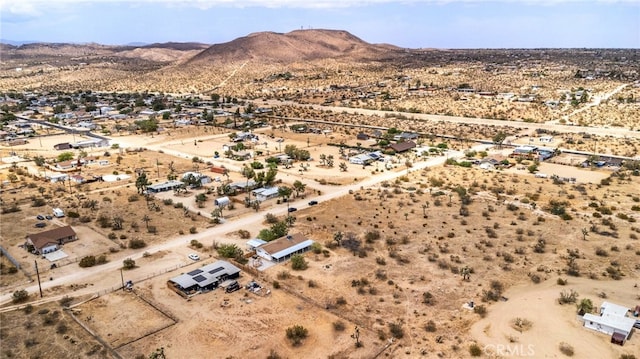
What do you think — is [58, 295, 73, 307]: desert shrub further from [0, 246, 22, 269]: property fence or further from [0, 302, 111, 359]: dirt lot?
[0, 246, 22, 269]: property fence

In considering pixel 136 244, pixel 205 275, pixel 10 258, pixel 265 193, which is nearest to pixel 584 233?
pixel 265 193

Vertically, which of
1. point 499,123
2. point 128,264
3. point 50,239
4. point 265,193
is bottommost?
point 128,264

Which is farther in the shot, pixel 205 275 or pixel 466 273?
pixel 466 273

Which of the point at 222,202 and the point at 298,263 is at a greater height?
the point at 222,202

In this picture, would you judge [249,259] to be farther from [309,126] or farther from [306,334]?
[309,126]

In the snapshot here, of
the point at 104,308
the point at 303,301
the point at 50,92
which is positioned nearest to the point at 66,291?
the point at 104,308

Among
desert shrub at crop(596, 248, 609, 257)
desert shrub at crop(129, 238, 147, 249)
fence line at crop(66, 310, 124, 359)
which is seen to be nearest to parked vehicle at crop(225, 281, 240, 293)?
fence line at crop(66, 310, 124, 359)

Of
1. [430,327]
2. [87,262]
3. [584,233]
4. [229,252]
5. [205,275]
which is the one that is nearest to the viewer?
[430,327]

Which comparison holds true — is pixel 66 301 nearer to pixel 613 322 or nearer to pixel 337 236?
pixel 337 236
